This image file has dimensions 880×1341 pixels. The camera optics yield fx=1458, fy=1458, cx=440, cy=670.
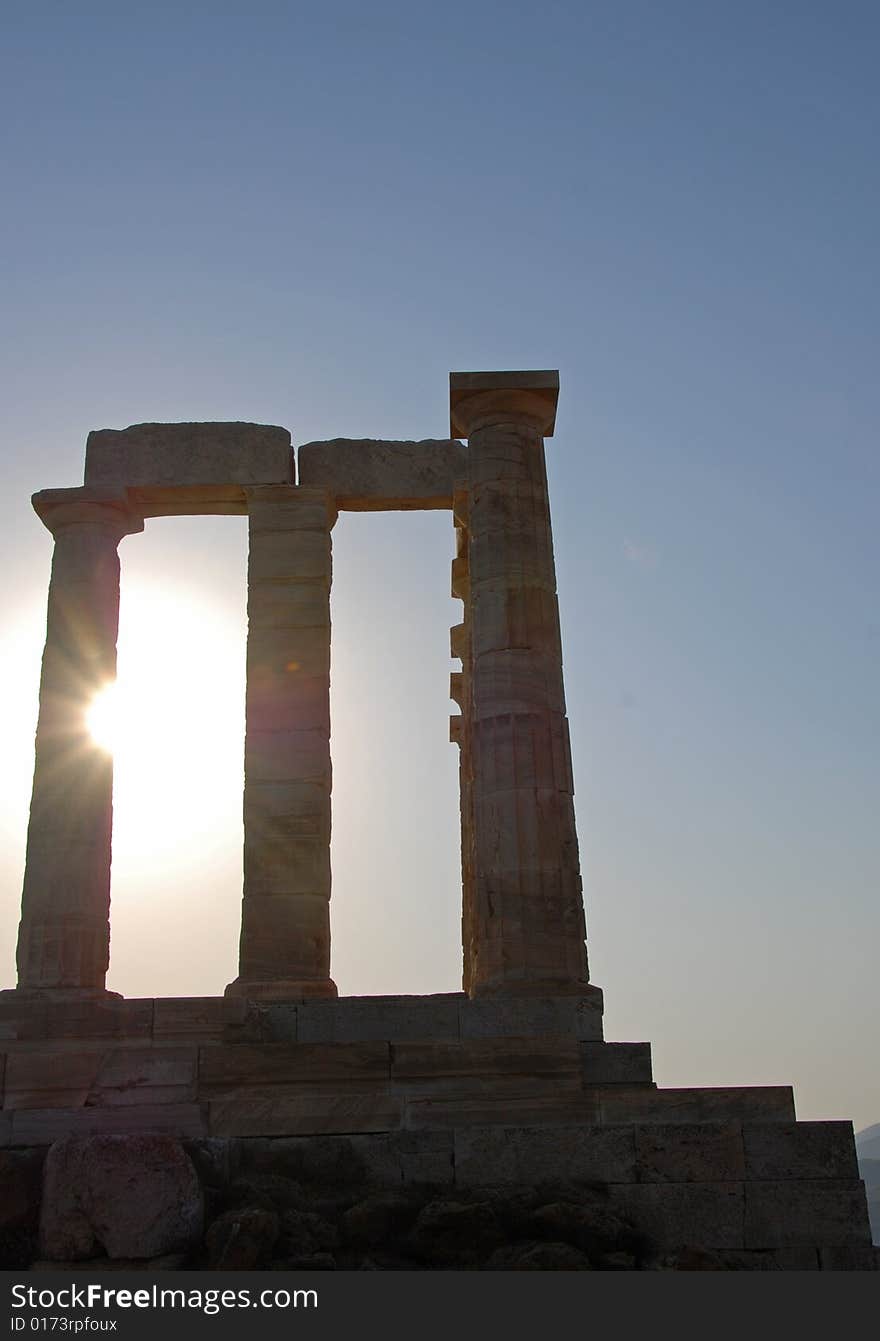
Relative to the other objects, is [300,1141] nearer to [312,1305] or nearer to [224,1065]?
[224,1065]

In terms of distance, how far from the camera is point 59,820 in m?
25.9

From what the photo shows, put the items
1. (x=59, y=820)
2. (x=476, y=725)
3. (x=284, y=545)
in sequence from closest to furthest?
(x=476, y=725) < (x=59, y=820) < (x=284, y=545)

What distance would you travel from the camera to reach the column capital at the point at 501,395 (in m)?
24.4

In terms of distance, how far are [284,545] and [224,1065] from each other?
452 inches

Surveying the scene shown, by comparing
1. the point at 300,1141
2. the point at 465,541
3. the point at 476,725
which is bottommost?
the point at 300,1141

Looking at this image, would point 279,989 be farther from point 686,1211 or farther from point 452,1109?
point 686,1211

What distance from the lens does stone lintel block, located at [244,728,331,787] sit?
25.8 m

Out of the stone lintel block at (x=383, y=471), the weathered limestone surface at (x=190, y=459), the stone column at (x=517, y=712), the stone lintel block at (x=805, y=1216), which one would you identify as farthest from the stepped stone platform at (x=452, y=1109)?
the stone lintel block at (x=383, y=471)

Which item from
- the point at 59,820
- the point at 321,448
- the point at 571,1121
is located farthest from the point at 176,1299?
the point at 321,448

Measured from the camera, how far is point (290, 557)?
2745 centimetres

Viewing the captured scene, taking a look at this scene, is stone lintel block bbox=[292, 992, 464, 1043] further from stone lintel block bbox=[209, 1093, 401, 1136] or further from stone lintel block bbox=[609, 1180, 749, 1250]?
stone lintel block bbox=[609, 1180, 749, 1250]

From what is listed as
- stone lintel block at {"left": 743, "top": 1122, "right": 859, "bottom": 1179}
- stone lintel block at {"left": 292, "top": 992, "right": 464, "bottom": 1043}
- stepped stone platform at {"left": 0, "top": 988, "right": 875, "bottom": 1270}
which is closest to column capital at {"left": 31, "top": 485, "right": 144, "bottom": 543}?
stepped stone platform at {"left": 0, "top": 988, "right": 875, "bottom": 1270}

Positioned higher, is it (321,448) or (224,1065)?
(321,448)

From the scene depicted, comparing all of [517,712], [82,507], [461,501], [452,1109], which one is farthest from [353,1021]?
[82,507]
